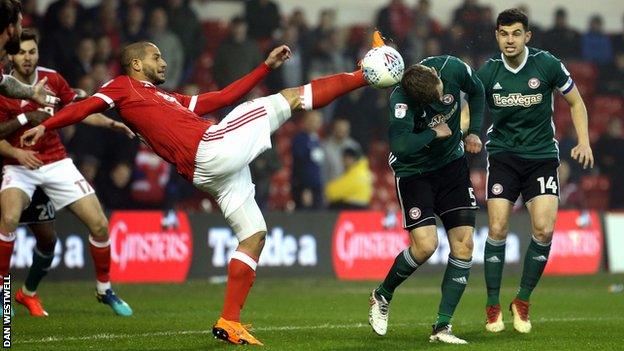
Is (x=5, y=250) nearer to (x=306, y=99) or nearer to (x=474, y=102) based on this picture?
(x=306, y=99)

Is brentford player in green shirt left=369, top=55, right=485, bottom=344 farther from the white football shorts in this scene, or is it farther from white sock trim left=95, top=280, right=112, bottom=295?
the white football shorts

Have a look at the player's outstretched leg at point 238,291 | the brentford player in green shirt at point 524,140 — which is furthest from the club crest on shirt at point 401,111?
the brentford player in green shirt at point 524,140

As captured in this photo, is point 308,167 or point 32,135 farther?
point 308,167

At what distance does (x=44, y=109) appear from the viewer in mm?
11617

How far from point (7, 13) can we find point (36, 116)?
3.08m

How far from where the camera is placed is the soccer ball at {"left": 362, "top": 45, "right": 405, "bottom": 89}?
869 cm

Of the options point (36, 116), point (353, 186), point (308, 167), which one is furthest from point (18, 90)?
point (353, 186)

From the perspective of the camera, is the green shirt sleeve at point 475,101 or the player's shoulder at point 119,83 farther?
the green shirt sleeve at point 475,101

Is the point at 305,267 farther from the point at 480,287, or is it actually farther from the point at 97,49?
the point at 97,49

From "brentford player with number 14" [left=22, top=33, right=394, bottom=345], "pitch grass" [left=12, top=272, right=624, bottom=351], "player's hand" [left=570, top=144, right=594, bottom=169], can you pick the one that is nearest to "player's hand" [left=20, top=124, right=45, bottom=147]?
"brentford player with number 14" [left=22, top=33, right=394, bottom=345]

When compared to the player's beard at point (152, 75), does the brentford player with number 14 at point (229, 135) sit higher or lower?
lower

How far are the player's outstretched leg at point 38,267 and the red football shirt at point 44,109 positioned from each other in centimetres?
79

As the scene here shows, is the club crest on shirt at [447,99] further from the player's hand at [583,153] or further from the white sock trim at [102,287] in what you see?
the white sock trim at [102,287]

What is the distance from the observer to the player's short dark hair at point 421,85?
925cm
